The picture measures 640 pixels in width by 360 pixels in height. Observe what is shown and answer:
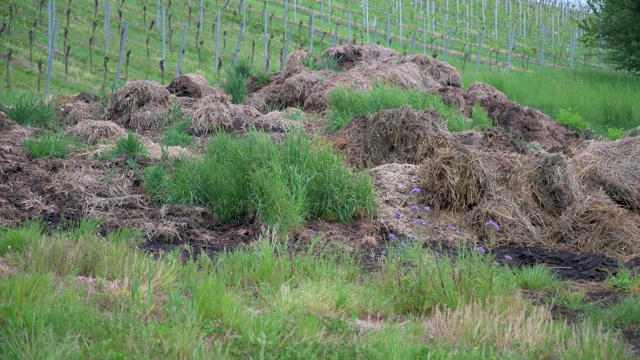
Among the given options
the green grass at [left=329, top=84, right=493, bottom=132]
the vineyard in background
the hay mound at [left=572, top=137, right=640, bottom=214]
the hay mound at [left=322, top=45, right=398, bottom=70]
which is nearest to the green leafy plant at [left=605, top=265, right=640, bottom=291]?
the hay mound at [left=572, top=137, right=640, bottom=214]

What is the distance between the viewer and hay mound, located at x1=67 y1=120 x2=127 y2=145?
990cm

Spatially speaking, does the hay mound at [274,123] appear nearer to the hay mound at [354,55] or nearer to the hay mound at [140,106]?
the hay mound at [140,106]

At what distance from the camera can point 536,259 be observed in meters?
6.83

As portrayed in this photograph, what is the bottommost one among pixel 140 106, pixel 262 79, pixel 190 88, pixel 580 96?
pixel 580 96

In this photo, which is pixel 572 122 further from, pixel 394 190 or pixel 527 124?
pixel 394 190

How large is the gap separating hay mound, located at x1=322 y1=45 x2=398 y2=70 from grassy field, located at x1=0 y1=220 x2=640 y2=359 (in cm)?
1009

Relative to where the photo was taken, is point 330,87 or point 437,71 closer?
point 330,87

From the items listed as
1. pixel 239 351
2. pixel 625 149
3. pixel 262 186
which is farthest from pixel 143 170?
pixel 625 149

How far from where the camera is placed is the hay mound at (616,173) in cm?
830

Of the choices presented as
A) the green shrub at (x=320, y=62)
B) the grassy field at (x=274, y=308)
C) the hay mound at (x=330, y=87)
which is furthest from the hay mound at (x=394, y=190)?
the green shrub at (x=320, y=62)

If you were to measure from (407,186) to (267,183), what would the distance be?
6.35 feet

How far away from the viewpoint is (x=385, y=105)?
37.4 ft

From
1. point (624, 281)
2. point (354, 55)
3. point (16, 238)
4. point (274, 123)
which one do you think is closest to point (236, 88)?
point (274, 123)

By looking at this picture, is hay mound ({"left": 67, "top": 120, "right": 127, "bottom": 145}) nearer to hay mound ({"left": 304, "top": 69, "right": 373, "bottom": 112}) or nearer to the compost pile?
the compost pile
